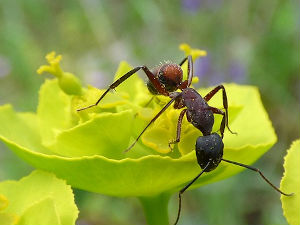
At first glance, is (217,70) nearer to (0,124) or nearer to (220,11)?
(220,11)

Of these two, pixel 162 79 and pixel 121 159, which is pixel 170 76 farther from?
pixel 121 159

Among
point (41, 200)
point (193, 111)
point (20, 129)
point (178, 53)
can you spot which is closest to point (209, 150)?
point (193, 111)

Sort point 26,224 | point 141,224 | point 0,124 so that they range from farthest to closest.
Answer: point 141,224
point 0,124
point 26,224

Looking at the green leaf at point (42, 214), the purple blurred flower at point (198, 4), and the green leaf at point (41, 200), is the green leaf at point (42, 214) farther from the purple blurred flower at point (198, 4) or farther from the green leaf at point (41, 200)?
the purple blurred flower at point (198, 4)

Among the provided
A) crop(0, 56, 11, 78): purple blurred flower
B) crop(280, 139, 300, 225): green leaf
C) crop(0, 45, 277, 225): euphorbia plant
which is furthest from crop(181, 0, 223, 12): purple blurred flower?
crop(280, 139, 300, 225): green leaf

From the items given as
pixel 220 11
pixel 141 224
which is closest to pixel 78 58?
pixel 220 11

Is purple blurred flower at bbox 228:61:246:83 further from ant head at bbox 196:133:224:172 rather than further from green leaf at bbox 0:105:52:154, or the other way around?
ant head at bbox 196:133:224:172
